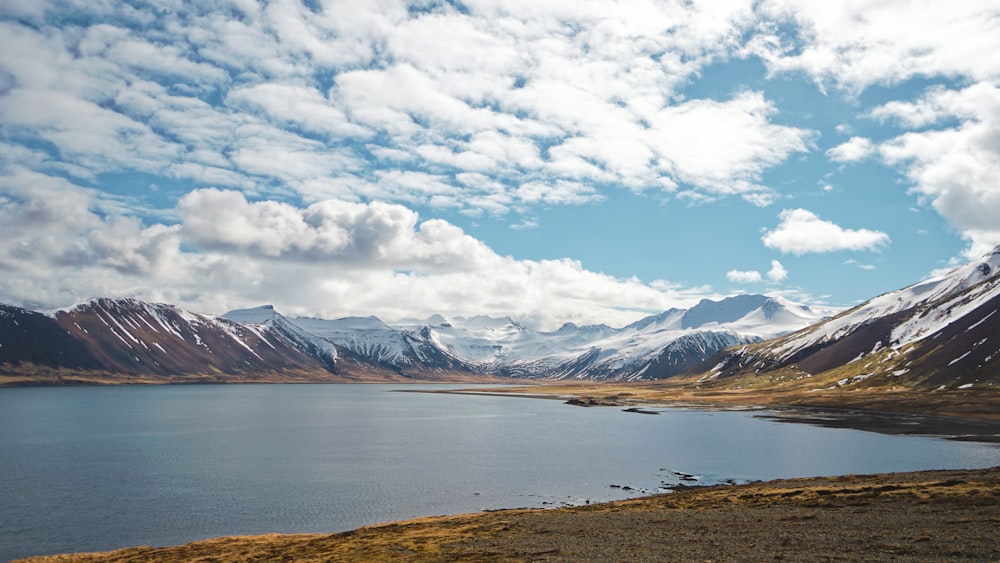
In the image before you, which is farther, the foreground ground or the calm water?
the calm water

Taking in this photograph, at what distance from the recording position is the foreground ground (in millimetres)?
40594

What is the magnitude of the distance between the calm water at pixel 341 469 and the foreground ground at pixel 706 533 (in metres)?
14.2

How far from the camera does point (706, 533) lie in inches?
1928

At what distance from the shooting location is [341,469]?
111 metres

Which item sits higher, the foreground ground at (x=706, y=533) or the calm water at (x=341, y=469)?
the foreground ground at (x=706, y=533)

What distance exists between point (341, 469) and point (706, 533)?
254ft

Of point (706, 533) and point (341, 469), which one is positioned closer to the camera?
point (706, 533)

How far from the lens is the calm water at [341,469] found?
2926 inches

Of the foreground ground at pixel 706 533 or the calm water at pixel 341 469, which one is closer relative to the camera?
the foreground ground at pixel 706 533

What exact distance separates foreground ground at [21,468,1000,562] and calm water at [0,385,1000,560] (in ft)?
46.5

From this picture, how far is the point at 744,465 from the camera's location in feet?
363

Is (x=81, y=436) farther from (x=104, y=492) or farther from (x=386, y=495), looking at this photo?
(x=386, y=495)

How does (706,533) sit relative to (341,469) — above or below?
above

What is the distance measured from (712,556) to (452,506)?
Answer: 46983 millimetres
